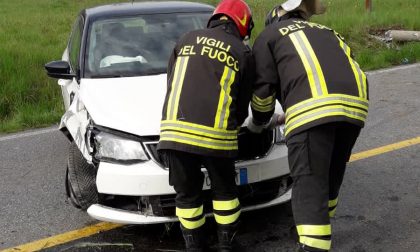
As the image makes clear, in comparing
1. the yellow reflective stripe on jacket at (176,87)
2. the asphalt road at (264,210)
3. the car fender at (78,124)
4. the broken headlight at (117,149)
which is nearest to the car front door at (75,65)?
the car fender at (78,124)

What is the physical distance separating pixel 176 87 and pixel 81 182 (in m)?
1.03

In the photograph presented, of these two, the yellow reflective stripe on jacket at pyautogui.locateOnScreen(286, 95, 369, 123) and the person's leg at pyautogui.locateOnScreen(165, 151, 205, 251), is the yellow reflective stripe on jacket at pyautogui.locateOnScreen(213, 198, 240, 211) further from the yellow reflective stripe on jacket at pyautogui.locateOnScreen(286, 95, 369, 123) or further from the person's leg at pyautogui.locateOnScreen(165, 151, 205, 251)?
the yellow reflective stripe on jacket at pyautogui.locateOnScreen(286, 95, 369, 123)

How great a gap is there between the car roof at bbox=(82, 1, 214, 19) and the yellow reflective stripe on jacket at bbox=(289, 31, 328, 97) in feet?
8.14

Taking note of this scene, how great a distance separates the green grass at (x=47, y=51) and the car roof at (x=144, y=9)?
2079 millimetres

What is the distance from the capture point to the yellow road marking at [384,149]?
16.7 ft

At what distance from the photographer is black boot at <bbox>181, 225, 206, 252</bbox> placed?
10.6 ft

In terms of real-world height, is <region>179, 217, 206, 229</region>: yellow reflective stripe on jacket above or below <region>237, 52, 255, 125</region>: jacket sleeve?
below

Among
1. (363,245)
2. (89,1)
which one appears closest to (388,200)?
(363,245)

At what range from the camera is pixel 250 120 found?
3.36m

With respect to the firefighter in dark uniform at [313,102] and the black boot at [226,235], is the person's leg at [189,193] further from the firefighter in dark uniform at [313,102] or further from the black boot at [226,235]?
the firefighter in dark uniform at [313,102]

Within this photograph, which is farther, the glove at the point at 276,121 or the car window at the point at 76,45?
the car window at the point at 76,45

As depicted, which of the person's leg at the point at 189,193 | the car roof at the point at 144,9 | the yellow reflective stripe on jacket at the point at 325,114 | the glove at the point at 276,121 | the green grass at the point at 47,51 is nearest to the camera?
the yellow reflective stripe on jacket at the point at 325,114

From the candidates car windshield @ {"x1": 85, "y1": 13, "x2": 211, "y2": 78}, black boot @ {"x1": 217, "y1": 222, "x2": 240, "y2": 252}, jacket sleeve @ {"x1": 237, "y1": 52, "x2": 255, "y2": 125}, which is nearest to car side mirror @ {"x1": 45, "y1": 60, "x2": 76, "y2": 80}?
car windshield @ {"x1": 85, "y1": 13, "x2": 211, "y2": 78}

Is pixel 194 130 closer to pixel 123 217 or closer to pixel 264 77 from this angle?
pixel 264 77
